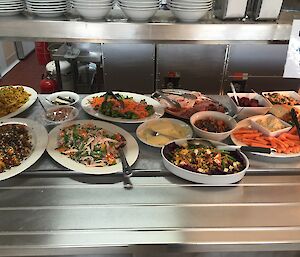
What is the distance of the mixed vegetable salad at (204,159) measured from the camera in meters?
1.21

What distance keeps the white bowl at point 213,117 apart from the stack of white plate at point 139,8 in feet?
2.06

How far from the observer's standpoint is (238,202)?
3.80 feet

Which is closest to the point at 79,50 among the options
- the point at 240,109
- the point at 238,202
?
the point at 240,109

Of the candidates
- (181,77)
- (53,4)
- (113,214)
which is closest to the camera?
(53,4)

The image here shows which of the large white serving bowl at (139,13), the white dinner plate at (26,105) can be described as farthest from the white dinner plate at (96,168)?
the large white serving bowl at (139,13)

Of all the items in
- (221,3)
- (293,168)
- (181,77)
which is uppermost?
(221,3)

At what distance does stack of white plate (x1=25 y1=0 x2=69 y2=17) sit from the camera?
3.16 ft

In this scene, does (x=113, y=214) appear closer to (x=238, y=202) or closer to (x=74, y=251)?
(x=74, y=251)

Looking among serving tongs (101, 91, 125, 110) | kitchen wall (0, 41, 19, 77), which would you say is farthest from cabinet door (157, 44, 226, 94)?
kitchen wall (0, 41, 19, 77)

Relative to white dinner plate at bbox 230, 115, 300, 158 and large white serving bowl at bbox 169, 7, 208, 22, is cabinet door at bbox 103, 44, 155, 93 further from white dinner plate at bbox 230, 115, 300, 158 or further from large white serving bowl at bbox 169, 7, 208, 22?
large white serving bowl at bbox 169, 7, 208, 22

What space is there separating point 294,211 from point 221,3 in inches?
32.0

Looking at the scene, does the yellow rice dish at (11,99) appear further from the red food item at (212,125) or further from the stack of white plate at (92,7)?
the red food item at (212,125)

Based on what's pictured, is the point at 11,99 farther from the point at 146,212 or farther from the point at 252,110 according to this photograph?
the point at 252,110

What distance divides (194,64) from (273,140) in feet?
4.62
